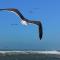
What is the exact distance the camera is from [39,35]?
62.2ft

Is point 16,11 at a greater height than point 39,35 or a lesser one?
greater

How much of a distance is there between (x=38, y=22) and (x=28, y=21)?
0.69 m

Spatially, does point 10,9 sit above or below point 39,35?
above

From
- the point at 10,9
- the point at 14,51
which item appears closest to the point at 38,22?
the point at 10,9

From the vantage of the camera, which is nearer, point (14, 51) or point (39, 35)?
point (39, 35)

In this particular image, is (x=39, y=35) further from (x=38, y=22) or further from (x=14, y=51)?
(x=14, y=51)

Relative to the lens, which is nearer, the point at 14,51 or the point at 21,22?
the point at 21,22

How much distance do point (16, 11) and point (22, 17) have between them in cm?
68

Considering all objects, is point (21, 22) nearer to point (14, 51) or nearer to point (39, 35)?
point (39, 35)

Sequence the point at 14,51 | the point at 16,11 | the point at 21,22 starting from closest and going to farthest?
the point at 21,22 → the point at 16,11 → the point at 14,51

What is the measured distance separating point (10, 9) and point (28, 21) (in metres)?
1.17

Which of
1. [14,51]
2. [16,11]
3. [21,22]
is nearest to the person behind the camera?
[21,22]

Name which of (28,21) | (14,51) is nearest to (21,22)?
(28,21)

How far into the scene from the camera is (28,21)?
18984mm
